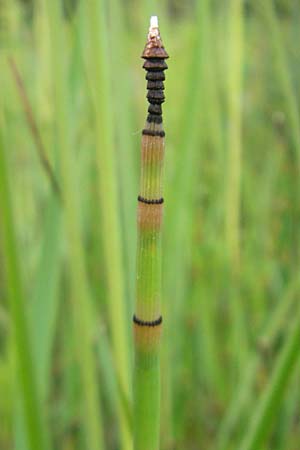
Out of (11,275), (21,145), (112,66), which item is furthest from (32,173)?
(11,275)

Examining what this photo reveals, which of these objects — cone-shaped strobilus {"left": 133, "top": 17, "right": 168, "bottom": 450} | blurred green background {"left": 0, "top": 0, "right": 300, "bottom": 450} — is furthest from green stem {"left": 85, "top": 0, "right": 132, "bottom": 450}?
cone-shaped strobilus {"left": 133, "top": 17, "right": 168, "bottom": 450}

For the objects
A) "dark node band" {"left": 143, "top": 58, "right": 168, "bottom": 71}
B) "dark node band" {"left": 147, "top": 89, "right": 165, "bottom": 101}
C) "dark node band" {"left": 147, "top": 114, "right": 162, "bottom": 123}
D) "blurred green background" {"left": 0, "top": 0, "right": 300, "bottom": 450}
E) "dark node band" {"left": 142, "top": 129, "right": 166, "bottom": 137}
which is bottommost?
"blurred green background" {"left": 0, "top": 0, "right": 300, "bottom": 450}

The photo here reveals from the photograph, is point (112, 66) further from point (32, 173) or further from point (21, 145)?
point (21, 145)

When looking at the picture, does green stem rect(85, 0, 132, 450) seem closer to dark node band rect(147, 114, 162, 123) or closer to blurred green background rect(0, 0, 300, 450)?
blurred green background rect(0, 0, 300, 450)

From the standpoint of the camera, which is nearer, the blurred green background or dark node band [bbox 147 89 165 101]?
dark node band [bbox 147 89 165 101]

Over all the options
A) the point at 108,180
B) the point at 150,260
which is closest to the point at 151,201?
the point at 150,260

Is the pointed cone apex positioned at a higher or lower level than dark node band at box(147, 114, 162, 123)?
higher
